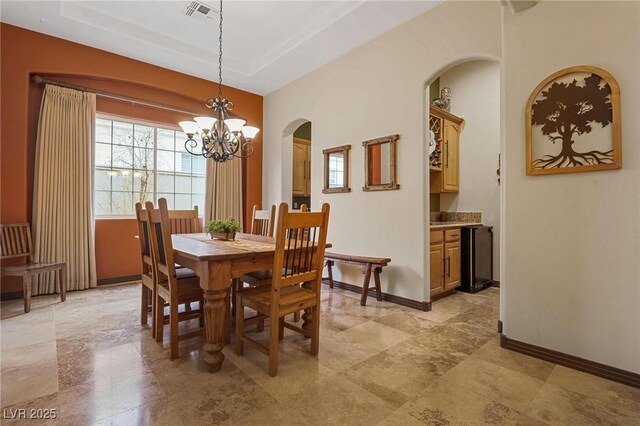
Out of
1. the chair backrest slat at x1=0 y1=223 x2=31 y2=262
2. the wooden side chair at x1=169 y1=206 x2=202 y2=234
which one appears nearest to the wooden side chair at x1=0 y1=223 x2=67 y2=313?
the chair backrest slat at x1=0 y1=223 x2=31 y2=262

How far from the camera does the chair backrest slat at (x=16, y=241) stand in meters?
3.37

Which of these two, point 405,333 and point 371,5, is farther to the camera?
point 371,5

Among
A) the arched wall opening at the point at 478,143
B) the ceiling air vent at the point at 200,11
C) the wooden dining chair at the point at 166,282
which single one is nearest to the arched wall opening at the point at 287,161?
the ceiling air vent at the point at 200,11

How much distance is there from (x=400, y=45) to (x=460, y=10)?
26.8 inches

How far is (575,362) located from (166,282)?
2.95 meters

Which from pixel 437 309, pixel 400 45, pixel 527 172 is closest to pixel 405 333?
pixel 437 309

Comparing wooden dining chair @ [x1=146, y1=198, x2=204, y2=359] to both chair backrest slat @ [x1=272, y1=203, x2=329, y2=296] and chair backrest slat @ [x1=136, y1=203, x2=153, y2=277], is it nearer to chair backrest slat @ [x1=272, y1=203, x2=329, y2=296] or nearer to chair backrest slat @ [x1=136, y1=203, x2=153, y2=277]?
chair backrest slat @ [x1=136, y1=203, x2=153, y2=277]

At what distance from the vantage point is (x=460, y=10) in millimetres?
2984

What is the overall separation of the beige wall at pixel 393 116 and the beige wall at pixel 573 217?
61 centimetres

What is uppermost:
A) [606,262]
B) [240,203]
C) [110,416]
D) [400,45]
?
[400,45]

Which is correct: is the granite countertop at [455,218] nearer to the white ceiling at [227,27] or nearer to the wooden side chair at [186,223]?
the white ceiling at [227,27]

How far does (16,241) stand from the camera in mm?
3465

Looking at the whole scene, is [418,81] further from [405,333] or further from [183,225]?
[183,225]

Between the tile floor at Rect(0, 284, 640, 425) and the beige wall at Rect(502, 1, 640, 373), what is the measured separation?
0.96ft
